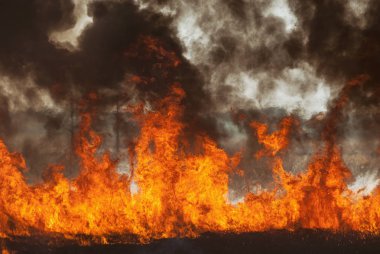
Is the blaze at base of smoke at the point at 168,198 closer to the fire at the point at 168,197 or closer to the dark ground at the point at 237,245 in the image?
the fire at the point at 168,197

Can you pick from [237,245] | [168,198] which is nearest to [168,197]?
[168,198]

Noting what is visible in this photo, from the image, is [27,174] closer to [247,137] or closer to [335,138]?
[247,137]

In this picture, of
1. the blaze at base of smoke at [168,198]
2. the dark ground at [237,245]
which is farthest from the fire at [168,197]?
the dark ground at [237,245]

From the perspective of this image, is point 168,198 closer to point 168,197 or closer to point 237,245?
point 168,197

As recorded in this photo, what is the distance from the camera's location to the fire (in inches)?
1187

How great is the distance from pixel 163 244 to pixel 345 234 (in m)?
8.16

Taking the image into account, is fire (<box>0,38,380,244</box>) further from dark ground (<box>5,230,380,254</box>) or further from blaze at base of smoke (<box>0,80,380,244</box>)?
dark ground (<box>5,230,380,254</box>)

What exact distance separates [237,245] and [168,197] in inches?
184

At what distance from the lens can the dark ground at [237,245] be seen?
Result: 27.9 metres

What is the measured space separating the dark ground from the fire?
95 cm

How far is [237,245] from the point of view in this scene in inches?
1120

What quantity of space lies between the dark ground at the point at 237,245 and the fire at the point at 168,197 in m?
0.95

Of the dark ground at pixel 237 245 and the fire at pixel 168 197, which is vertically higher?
the fire at pixel 168 197

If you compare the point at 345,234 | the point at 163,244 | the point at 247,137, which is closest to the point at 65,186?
the point at 163,244
